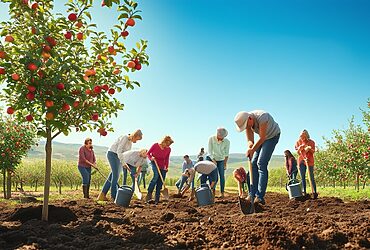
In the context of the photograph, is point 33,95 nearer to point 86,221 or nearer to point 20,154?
point 86,221

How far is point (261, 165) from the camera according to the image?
6449mm

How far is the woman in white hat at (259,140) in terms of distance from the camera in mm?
6363

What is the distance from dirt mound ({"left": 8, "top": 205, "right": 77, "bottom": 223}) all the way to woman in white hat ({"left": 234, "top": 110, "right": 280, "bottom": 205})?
8.80 ft

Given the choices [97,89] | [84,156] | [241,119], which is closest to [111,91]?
[97,89]

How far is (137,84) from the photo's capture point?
5.28 metres

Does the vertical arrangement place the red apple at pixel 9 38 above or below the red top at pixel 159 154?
above

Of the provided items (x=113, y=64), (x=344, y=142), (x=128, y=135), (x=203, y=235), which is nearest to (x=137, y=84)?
(x=113, y=64)

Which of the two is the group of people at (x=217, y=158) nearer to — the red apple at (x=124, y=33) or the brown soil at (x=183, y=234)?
the brown soil at (x=183, y=234)

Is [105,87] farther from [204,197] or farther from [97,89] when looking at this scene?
[204,197]

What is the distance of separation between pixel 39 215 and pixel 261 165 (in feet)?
11.0

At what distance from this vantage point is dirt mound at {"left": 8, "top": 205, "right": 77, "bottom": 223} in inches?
209

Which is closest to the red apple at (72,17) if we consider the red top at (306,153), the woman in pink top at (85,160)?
the woman in pink top at (85,160)

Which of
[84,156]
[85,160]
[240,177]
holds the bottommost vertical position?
[240,177]

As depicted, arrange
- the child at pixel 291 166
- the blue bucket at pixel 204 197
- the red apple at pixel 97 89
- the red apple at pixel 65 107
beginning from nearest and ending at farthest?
1. the red apple at pixel 65 107
2. the red apple at pixel 97 89
3. the blue bucket at pixel 204 197
4. the child at pixel 291 166
